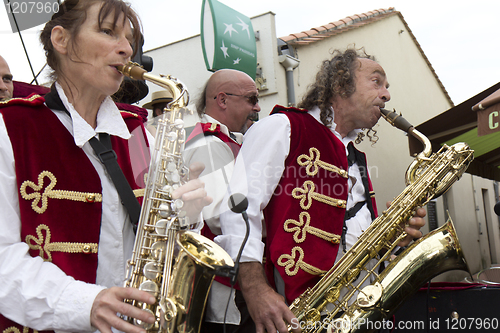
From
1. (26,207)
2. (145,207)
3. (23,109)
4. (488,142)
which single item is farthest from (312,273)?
(488,142)

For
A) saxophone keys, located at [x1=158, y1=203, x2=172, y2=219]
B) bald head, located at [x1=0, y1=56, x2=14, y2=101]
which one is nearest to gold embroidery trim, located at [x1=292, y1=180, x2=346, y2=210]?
saxophone keys, located at [x1=158, y1=203, x2=172, y2=219]

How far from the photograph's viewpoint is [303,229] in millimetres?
2133

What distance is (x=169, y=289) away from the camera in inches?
59.6

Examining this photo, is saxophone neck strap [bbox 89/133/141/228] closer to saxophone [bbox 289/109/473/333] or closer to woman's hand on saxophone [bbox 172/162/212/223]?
woman's hand on saxophone [bbox 172/162/212/223]

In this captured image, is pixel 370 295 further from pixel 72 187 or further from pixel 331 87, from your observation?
pixel 72 187

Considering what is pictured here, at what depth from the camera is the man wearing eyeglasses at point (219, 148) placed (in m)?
2.16

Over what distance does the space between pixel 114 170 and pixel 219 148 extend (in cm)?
106

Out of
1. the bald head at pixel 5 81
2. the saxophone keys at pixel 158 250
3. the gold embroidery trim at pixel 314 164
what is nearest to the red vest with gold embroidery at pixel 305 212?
the gold embroidery trim at pixel 314 164

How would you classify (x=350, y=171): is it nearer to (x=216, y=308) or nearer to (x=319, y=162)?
(x=319, y=162)

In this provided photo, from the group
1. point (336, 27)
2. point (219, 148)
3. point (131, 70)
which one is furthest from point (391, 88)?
point (131, 70)

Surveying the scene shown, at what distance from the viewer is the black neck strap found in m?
1.57

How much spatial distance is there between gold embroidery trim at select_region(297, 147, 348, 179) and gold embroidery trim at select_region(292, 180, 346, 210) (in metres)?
0.08

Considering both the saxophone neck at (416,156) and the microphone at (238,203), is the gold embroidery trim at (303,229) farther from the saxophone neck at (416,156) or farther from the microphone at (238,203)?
the saxophone neck at (416,156)

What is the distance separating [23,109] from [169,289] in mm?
858
